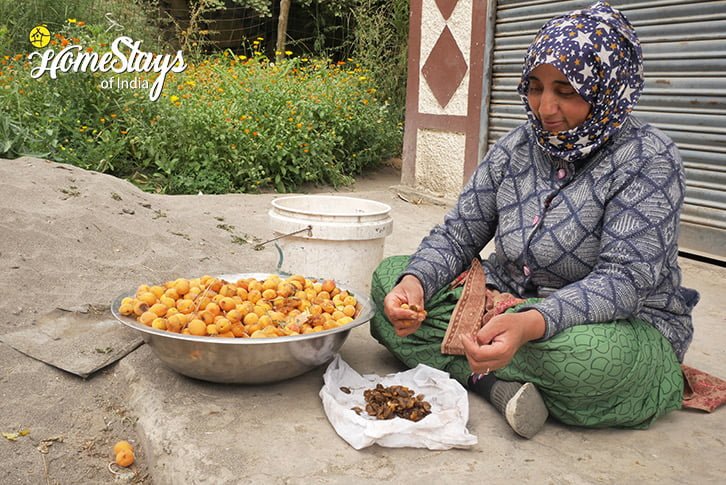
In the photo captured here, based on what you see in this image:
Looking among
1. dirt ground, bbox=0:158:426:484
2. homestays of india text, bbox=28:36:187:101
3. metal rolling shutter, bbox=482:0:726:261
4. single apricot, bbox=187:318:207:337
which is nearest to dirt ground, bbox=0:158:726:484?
dirt ground, bbox=0:158:426:484

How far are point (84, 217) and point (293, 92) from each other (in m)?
3.75

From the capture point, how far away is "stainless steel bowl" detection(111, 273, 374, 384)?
7.14 feet

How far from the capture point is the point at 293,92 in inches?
294

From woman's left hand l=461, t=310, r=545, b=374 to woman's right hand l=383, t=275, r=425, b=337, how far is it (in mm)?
326

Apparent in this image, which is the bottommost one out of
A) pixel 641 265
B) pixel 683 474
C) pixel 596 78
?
pixel 683 474

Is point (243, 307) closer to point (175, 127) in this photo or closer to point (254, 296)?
point (254, 296)

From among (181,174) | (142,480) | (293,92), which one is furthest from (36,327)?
(293,92)

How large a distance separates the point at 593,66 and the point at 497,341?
86 centimetres

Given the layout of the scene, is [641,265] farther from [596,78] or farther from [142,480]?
[142,480]

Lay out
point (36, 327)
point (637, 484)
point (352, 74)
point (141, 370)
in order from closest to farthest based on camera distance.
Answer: point (637, 484), point (141, 370), point (36, 327), point (352, 74)

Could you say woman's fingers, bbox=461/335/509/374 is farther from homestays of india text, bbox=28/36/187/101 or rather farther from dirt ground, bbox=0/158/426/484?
homestays of india text, bbox=28/36/187/101

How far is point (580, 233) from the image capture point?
7.34ft

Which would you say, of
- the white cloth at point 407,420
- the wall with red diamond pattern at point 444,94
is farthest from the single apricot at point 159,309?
the wall with red diamond pattern at point 444,94

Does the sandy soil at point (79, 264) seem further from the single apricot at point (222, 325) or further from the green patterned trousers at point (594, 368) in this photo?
the green patterned trousers at point (594, 368)
